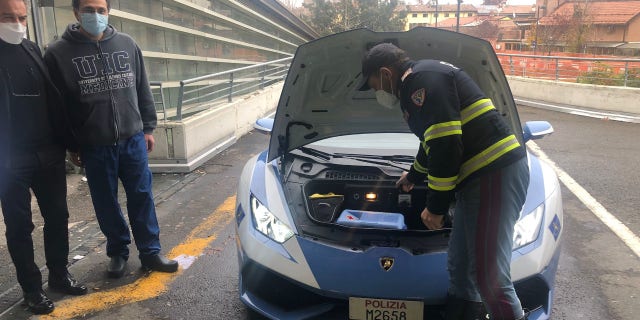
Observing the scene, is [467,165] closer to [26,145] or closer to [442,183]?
[442,183]

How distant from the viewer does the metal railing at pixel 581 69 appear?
40.8 ft

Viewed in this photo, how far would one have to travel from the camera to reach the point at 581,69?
1435 centimetres

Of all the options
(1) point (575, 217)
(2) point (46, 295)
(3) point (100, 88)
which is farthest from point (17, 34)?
(1) point (575, 217)

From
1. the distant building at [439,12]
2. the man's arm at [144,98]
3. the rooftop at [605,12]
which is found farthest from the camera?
the distant building at [439,12]

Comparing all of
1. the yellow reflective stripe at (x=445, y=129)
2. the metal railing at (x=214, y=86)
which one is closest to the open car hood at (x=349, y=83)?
the yellow reflective stripe at (x=445, y=129)

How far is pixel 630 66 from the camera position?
42.2 ft

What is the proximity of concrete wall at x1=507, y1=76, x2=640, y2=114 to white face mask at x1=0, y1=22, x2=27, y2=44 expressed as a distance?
40.4 feet

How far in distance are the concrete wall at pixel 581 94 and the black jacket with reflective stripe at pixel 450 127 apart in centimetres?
1118

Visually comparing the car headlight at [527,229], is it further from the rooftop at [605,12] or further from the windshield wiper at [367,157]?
the rooftop at [605,12]

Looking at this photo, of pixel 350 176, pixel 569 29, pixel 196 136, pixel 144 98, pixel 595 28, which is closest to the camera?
pixel 350 176

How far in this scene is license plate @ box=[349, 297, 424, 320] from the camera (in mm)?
2209

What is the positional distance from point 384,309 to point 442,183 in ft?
2.13

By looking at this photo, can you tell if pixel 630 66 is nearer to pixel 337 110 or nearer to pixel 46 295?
pixel 337 110

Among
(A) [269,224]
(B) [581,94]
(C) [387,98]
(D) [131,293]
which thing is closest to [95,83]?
(D) [131,293]
